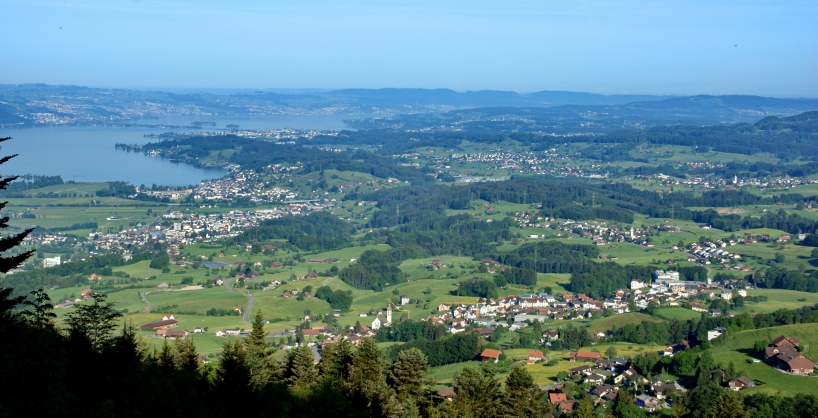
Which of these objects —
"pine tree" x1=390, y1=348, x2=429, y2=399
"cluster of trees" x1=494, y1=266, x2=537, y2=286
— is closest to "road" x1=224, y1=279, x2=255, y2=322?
"cluster of trees" x1=494, y1=266, x2=537, y2=286

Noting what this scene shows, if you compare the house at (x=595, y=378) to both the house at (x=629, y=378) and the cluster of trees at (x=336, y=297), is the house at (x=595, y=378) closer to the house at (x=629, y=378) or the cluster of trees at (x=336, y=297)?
the house at (x=629, y=378)

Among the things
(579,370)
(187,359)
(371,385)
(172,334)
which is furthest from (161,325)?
(371,385)

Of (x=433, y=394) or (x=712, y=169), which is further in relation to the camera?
(x=712, y=169)

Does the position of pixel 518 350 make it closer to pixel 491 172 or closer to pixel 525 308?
pixel 525 308

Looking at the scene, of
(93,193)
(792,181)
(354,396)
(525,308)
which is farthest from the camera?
(792,181)

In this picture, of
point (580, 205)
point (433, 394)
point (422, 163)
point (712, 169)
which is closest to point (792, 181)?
point (712, 169)

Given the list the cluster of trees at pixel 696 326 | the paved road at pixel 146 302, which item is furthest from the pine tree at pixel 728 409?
the paved road at pixel 146 302

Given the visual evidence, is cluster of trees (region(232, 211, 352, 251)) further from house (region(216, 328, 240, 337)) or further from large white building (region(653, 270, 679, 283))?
house (region(216, 328, 240, 337))
